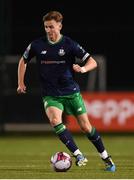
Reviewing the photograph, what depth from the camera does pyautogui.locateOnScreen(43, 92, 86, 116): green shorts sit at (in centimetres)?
1189

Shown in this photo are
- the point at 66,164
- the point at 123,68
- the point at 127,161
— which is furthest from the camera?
the point at 123,68

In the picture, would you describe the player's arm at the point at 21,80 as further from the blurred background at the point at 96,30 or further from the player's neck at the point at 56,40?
the blurred background at the point at 96,30

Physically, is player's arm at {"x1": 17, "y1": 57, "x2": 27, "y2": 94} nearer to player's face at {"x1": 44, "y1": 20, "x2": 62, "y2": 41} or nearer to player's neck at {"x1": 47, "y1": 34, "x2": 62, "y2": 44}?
player's neck at {"x1": 47, "y1": 34, "x2": 62, "y2": 44}

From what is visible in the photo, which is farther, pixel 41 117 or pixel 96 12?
pixel 96 12

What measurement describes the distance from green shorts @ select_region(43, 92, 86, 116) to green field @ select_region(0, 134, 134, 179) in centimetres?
84

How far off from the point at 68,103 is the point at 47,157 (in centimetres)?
349

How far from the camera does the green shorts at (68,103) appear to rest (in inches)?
468

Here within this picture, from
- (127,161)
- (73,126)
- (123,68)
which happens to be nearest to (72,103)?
(127,161)

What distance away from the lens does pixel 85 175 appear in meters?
11.1

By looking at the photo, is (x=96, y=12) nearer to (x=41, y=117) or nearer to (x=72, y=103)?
(x=41, y=117)

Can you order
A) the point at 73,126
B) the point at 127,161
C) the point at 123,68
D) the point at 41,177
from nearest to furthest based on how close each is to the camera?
the point at 41,177 < the point at 127,161 < the point at 73,126 < the point at 123,68

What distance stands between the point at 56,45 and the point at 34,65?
10961 mm

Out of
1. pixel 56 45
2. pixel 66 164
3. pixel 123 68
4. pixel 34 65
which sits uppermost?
pixel 56 45

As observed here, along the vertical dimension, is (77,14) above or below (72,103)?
below
